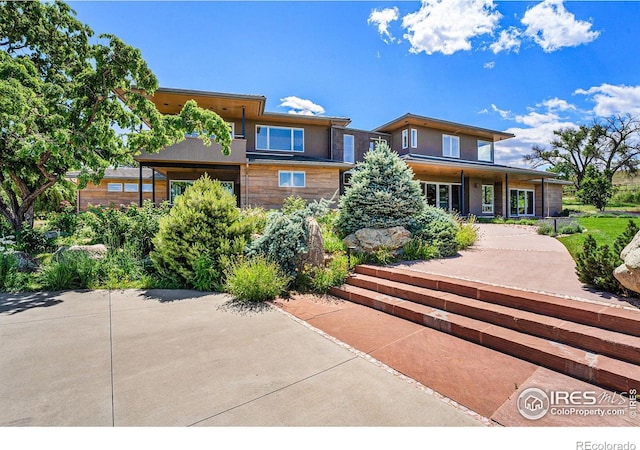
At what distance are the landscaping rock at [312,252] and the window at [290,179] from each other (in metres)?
8.77

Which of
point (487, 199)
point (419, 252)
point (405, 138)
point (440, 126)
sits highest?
point (440, 126)

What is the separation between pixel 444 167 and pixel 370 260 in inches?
451

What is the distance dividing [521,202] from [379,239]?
20967 millimetres

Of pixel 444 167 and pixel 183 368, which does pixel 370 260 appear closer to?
pixel 183 368

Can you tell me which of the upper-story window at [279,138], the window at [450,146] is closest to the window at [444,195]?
the window at [450,146]

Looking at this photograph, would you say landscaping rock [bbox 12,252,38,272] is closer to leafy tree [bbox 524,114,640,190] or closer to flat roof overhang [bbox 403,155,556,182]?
flat roof overhang [bbox 403,155,556,182]

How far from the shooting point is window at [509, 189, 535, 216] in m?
22.3

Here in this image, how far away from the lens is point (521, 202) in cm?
2289

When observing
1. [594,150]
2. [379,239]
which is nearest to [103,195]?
[379,239]

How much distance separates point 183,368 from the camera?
122 inches

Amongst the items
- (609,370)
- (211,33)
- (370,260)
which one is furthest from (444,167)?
(609,370)

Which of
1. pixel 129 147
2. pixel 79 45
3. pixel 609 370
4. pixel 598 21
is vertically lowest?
pixel 609 370

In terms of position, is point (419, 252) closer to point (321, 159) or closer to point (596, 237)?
point (596, 237)
